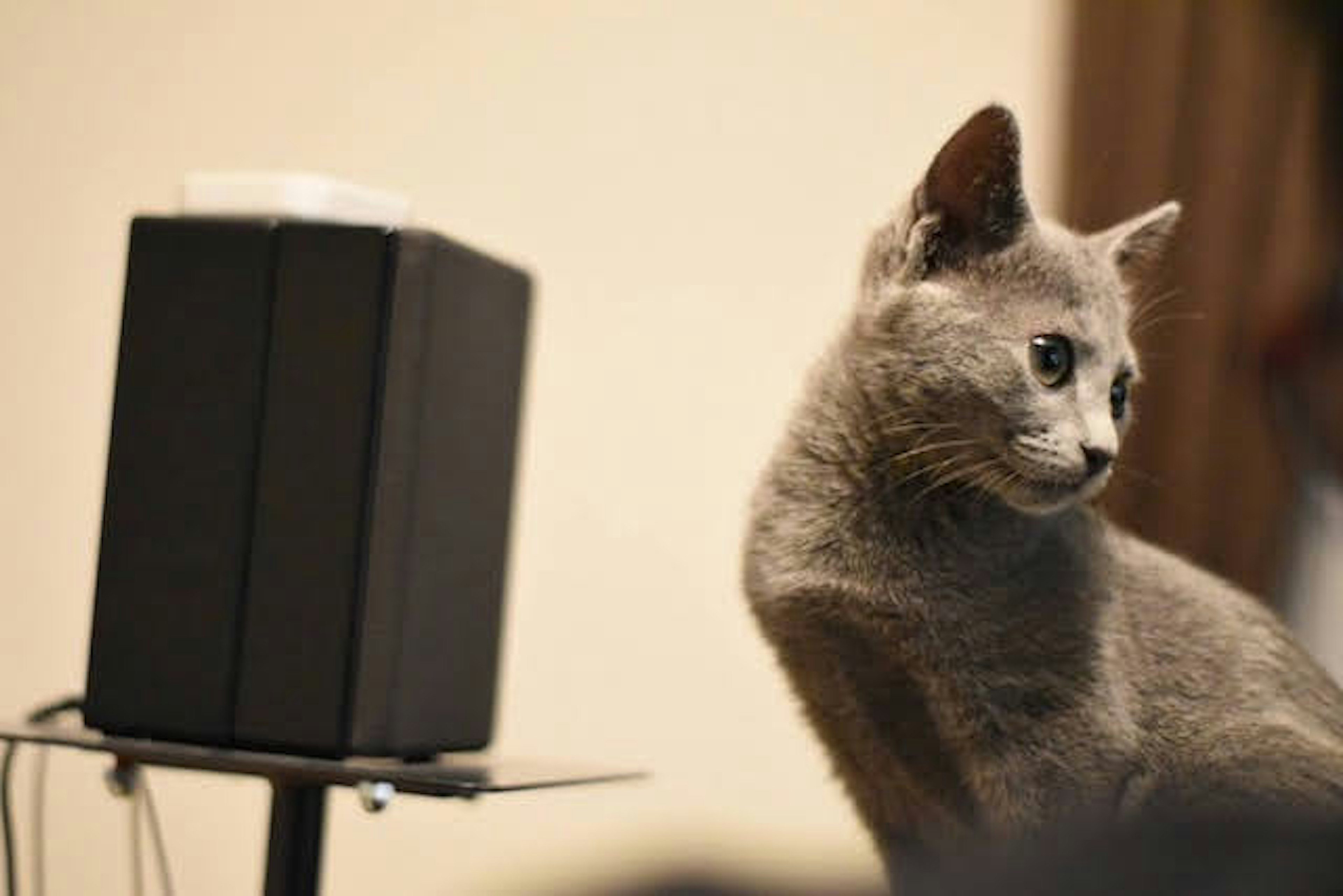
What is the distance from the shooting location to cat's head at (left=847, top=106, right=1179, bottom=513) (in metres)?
1.06

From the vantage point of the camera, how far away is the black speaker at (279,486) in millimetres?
1043

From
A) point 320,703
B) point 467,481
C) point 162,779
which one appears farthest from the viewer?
point 162,779

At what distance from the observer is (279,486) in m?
1.06

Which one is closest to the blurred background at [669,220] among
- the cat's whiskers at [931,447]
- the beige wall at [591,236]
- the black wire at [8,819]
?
the beige wall at [591,236]

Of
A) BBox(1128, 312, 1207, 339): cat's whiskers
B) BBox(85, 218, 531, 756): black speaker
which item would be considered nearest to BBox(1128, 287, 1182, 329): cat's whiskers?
BBox(1128, 312, 1207, 339): cat's whiskers

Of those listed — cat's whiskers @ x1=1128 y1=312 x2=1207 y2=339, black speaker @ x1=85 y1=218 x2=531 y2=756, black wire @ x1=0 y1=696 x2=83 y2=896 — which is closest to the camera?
black speaker @ x1=85 y1=218 x2=531 y2=756

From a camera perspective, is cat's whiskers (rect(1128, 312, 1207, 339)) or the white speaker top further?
cat's whiskers (rect(1128, 312, 1207, 339))

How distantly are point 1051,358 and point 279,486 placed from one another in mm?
552

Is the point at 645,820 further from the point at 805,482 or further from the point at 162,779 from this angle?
the point at 805,482

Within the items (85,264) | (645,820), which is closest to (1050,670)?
(645,820)

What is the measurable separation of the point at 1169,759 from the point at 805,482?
33 centimetres

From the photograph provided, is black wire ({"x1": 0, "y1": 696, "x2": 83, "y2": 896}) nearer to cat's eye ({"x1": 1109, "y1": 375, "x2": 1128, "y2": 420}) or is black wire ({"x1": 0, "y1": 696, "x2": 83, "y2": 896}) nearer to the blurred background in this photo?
the blurred background

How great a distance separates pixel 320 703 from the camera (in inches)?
40.6

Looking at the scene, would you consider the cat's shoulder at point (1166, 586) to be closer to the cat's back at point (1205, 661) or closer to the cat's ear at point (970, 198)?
the cat's back at point (1205, 661)
